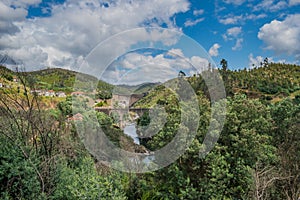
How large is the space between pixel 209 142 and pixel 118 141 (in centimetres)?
551

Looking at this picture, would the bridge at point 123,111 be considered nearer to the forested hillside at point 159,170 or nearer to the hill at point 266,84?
the forested hillside at point 159,170

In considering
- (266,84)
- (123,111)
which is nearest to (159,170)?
(123,111)

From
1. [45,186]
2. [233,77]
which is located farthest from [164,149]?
[233,77]

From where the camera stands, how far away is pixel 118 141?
12227 millimetres

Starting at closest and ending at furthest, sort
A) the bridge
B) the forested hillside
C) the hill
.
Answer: the forested hillside
the bridge
the hill

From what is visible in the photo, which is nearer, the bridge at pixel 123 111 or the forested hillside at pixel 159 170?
the forested hillside at pixel 159 170

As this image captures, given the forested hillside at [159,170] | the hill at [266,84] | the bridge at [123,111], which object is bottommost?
the forested hillside at [159,170]

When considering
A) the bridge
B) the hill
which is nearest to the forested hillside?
the bridge

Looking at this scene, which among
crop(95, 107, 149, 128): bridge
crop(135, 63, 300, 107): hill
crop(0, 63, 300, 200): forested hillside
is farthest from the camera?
crop(135, 63, 300, 107): hill

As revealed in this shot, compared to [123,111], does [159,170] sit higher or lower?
lower

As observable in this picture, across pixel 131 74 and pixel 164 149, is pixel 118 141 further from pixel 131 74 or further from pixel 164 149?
pixel 131 74

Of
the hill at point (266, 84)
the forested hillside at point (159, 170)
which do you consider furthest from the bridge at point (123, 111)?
the hill at point (266, 84)

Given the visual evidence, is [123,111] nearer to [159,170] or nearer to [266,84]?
[159,170]

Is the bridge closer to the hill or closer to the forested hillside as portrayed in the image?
the forested hillside
